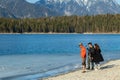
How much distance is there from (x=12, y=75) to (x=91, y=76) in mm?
8278

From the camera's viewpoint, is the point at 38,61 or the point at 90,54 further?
the point at 38,61

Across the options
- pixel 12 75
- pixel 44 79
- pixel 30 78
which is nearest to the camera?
pixel 44 79

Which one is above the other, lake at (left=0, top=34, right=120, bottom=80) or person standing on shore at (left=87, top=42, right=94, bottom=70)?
person standing on shore at (left=87, top=42, right=94, bottom=70)

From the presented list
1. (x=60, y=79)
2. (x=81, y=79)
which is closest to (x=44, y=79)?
(x=60, y=79)

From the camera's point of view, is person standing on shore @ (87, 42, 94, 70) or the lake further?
the lake

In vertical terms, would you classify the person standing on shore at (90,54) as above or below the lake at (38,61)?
above

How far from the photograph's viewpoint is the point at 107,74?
2938cm

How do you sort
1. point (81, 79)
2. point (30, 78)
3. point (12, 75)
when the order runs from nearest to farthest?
1. point (81, 79)
2. point (30, 78)
3. point (12, 75)

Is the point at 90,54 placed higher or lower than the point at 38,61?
higher

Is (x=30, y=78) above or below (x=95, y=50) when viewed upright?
below

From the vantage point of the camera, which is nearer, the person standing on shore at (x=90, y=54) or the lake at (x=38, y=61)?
the person standing on shore at (x=90, y=54)

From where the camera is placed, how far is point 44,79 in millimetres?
28625

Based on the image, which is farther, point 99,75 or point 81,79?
point 99,75

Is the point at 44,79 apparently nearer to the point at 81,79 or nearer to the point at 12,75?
the point at 81,79
